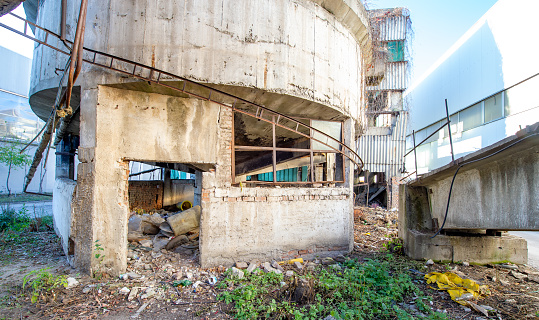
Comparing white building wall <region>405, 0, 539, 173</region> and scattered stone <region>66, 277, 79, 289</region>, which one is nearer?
scattered stone <region>66, 277, 79, 289</region>

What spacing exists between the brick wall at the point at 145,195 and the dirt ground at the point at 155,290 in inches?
175

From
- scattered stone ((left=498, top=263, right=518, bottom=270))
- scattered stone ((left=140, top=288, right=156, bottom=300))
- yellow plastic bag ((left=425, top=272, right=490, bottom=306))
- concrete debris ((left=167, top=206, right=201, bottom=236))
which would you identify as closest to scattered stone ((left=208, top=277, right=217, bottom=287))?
scattered stone ((left=140, top=288, right=156, bottom=300))

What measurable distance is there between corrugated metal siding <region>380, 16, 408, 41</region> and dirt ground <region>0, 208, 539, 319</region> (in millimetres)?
14054

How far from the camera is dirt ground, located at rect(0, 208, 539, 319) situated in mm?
3568

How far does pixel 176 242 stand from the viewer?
6258 millimetres

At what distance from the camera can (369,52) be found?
8.61 metres

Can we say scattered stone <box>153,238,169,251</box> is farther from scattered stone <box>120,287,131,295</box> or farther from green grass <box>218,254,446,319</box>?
green grass <box>218,254,446,319</box>

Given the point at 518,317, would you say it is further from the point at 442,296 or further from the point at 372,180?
the point at 372,180

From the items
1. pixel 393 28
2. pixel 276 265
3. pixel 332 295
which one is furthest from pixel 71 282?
pixel 393 28

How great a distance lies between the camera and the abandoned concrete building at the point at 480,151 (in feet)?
12.9

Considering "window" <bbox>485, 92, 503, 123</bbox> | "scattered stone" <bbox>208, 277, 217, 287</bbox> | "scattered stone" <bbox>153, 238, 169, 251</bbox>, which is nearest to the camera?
"scattered stone" <bbox>208, 277, 217, 287</bbox>

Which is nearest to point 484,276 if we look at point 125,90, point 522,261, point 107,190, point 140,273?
point 522,261

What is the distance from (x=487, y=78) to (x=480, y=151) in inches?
398

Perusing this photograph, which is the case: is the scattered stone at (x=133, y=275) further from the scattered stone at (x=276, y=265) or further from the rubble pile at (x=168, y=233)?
the scattered stone at (x=276, y=265)
